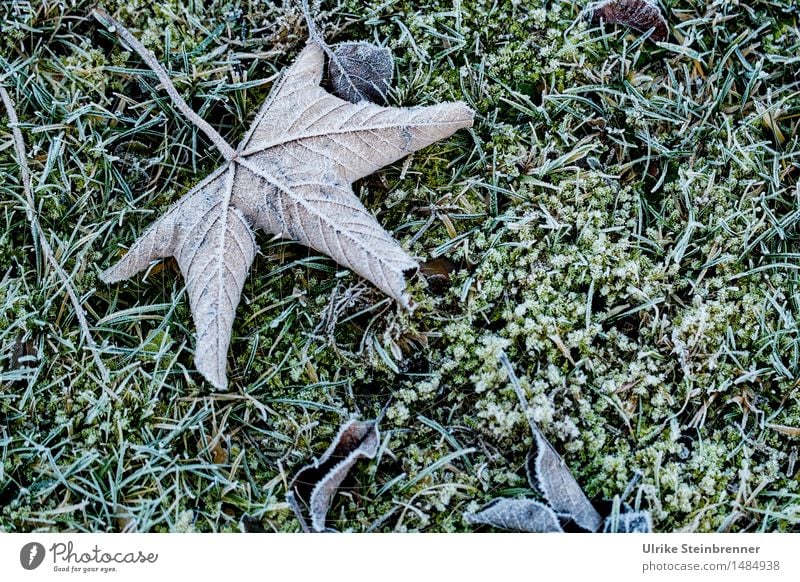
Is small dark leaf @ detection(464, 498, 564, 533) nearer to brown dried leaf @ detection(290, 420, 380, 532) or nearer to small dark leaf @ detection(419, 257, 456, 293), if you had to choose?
brown dried leaf @ detection(290, 420, 380, 532)

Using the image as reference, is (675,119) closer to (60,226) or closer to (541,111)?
(541,111)

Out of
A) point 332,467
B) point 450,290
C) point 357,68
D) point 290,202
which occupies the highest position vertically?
point 357,68

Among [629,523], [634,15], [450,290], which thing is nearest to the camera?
[629,523]

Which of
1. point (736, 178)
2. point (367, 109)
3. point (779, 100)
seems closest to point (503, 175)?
point (367, 109)

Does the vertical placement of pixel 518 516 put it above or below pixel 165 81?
below
